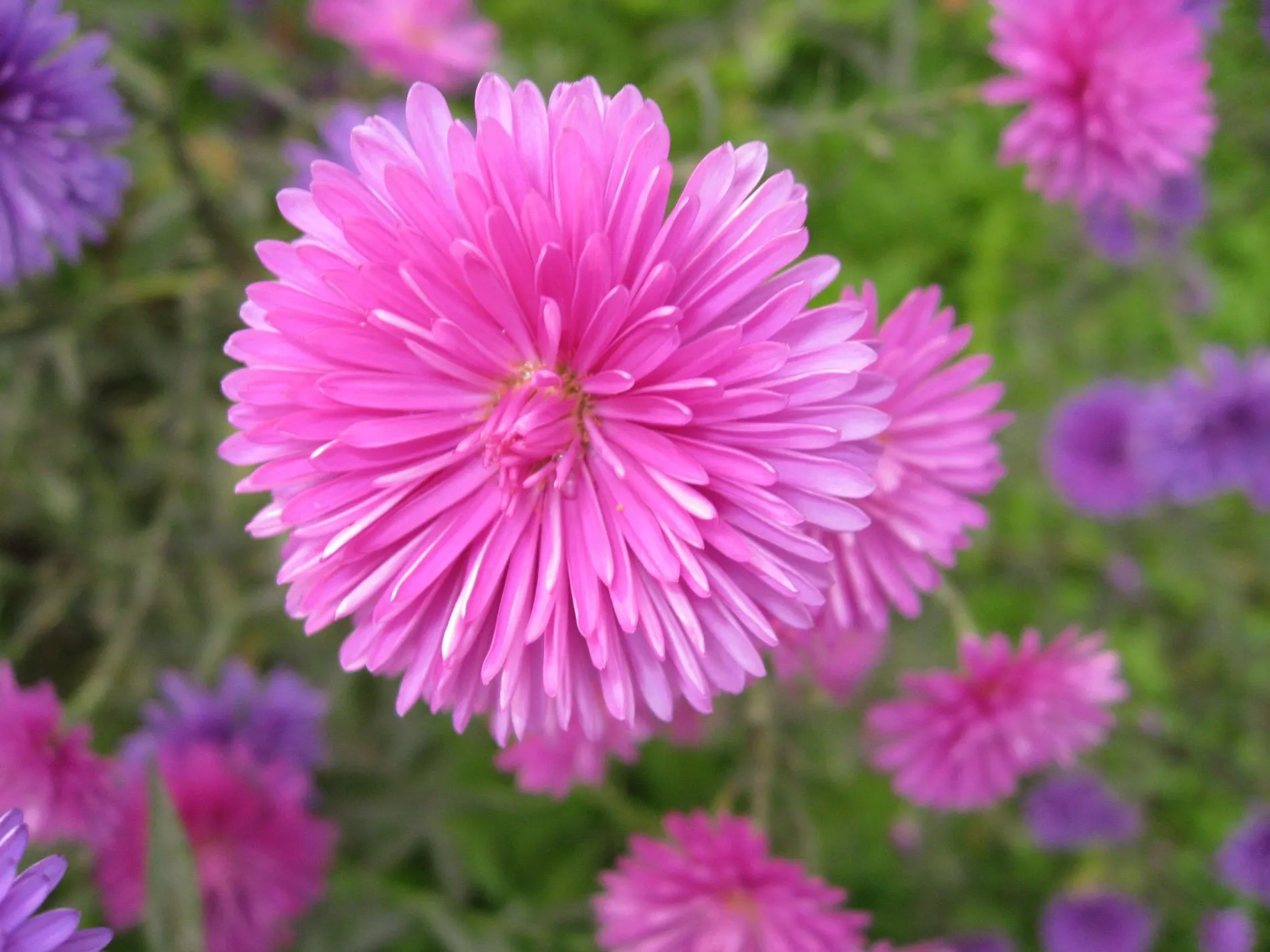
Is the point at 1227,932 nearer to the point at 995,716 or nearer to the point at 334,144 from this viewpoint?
the point at 995,716

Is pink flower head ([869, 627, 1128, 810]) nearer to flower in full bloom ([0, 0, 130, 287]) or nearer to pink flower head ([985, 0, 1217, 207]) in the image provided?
pink flower head ([985, 0, 1217, 207])

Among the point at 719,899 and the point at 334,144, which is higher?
the point at 334,144

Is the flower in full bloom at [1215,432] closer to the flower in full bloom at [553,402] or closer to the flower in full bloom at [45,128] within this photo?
the flower in full bloom at [553,402]

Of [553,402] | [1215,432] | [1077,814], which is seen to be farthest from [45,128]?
[1077,814]

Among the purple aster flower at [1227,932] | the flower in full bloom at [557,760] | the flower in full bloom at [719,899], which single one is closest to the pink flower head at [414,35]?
the flower in full bloom at [557,760]

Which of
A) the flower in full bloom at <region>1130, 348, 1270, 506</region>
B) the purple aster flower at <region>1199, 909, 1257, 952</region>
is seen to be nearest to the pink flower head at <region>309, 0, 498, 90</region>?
the flower in full bloom at <region>1130, 348, 1270, 506</region>

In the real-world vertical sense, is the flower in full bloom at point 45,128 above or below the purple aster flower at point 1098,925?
above
